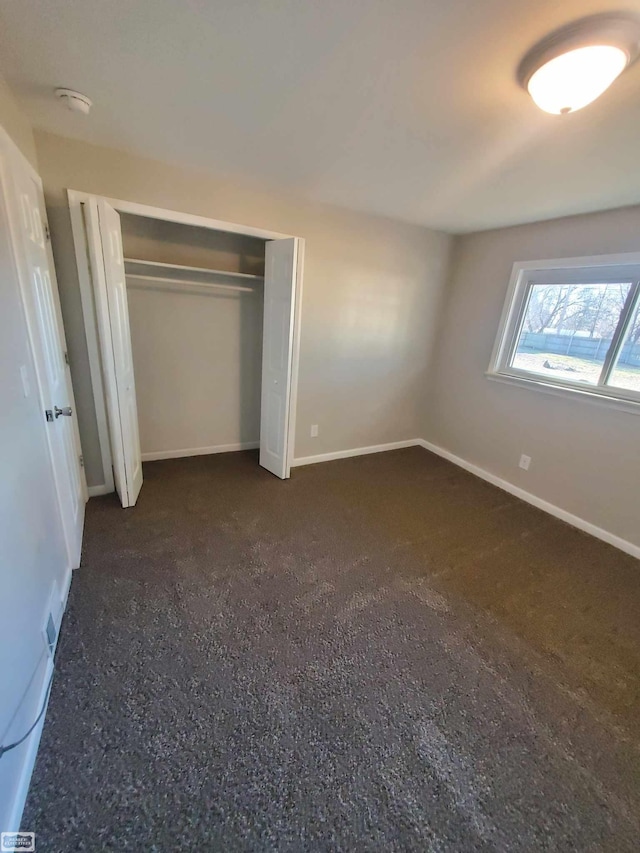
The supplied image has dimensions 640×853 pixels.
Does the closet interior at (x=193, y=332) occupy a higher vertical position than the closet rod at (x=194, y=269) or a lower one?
lower

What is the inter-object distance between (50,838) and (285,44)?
2.59 metres

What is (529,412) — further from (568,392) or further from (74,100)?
(74,100)

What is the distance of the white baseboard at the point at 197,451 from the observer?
10.6ft

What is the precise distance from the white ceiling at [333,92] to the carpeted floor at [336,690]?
234 centimetres

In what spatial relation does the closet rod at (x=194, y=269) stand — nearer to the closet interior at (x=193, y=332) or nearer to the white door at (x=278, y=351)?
the closet interior at (x=193, y=332)

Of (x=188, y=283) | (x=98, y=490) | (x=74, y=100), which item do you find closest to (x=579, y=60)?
(x=74, y=100)

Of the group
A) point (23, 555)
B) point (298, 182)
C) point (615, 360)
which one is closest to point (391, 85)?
point (298, 182)

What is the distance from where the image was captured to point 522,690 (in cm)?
151

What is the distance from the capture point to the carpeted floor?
108 cm

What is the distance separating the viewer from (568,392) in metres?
2.76

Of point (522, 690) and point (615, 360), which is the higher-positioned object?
point (615, 360)

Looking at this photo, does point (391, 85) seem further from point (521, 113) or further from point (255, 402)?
point (255, 402)

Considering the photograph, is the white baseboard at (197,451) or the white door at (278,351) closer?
the white door at (278,351)

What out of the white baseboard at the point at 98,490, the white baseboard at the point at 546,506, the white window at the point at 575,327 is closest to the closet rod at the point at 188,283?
the white baseboard at the point at 98,490
